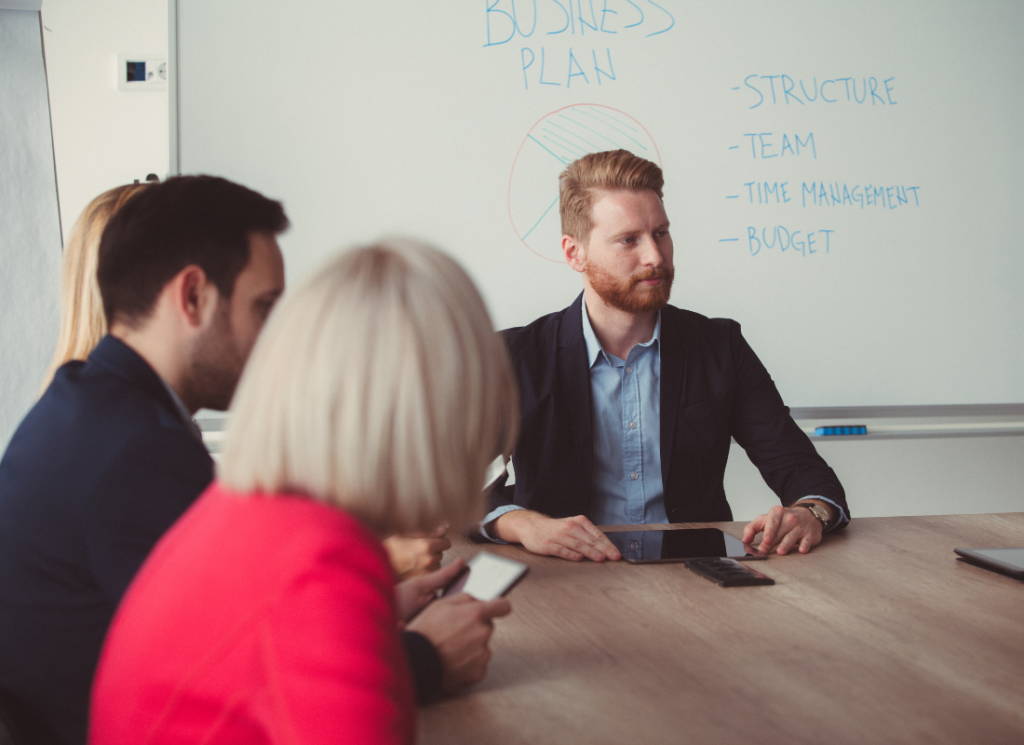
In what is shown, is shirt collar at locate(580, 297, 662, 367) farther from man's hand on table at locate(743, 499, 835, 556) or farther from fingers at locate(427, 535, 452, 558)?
fingers at locate(427, 535, 452, 558)

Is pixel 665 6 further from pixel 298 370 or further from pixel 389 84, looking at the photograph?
pixel 298 370

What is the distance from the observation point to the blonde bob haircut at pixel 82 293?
45.6 inches

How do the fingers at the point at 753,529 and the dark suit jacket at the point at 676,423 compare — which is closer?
the fingers at the point at 753,529

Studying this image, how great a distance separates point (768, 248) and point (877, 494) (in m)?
0.97

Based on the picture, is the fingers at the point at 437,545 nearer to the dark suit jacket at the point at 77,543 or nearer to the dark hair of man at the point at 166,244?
the dark suit jacket at the point at 77,543

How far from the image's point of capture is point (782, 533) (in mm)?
1292

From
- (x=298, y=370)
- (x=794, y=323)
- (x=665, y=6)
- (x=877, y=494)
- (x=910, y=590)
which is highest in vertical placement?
(x=665, y=6)

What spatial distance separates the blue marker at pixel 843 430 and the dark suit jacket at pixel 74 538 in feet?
7.02

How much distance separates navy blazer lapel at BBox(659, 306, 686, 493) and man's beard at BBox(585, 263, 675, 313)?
8cm

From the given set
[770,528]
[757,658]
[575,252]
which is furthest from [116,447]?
[575,252]

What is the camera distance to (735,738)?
0.67 metres

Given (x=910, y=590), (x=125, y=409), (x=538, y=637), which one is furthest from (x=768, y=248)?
(x=125, y=409)

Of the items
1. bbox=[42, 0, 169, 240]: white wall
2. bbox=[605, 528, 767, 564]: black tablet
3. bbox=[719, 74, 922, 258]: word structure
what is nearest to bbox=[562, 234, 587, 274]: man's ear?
bbox=[719, 74, 922, 258]: word structure

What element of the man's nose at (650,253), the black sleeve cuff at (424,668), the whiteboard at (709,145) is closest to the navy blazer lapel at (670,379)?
the man's nose at (650,253)
